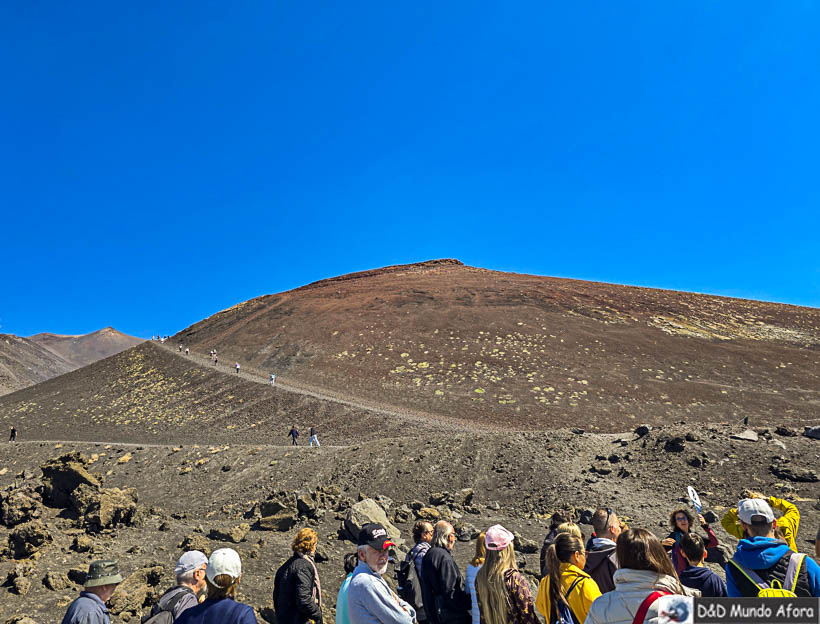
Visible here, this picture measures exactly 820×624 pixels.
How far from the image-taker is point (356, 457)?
20188 millimetres

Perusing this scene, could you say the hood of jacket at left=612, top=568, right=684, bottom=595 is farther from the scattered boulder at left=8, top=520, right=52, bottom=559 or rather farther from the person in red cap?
the scattered boulder at left=8, top=520, right=52, bottom=559

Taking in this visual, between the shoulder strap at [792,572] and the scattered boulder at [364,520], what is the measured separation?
862cm

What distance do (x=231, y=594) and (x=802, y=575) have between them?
442 centimetres

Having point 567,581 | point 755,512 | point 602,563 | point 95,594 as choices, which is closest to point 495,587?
point 567,581

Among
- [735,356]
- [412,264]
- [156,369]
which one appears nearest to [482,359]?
[735,356]

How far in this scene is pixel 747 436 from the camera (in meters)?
17.0

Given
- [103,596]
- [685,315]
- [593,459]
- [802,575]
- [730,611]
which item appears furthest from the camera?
[685,315]

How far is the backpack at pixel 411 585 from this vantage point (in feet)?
16.4

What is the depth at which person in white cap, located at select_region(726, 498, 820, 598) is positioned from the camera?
3736 mm

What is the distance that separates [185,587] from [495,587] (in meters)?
2.68

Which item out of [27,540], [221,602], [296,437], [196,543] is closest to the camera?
[221,602]

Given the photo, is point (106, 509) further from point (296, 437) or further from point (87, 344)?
point (87, 344)

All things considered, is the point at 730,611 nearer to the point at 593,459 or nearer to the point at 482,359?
the point at 593,459

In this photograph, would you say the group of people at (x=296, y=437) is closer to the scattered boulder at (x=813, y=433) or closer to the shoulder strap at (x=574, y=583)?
Result: the scattered boulder at (x=813, y=433)
